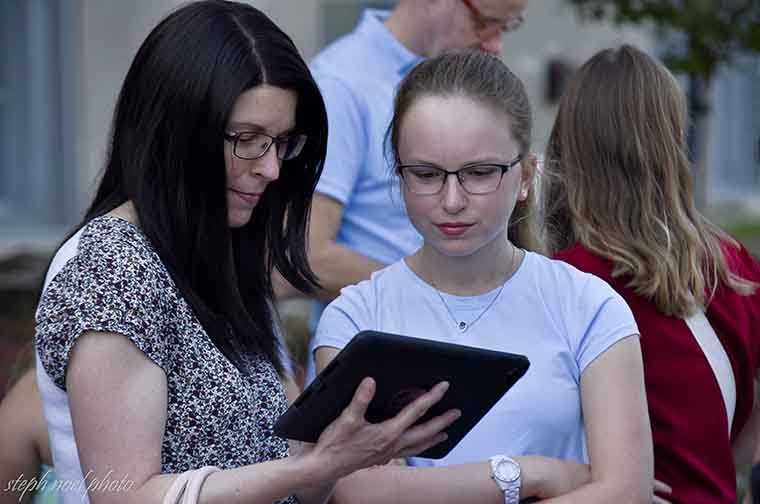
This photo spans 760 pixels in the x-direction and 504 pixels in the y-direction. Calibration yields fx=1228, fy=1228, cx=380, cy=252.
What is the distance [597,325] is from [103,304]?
37.0 inches

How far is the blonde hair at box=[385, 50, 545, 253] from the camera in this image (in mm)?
2416

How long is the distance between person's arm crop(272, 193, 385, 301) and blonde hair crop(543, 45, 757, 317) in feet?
2.11

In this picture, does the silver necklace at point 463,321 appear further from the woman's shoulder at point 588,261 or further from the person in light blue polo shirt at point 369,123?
the person in light blue polo shirt at point 369,123

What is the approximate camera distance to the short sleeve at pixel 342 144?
11.1 feet

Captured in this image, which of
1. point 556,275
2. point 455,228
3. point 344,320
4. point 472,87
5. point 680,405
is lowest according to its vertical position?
point 680,405

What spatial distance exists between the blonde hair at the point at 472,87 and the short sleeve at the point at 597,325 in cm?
32

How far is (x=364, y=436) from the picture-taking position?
6.75 feet

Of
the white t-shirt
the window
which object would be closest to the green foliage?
the window

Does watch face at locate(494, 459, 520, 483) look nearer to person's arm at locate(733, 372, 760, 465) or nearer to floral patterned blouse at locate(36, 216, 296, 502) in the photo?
floral patterned blouse at locate(36, 216, 296, 502)

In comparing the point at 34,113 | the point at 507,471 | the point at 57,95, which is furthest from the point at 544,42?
the point at 507,471

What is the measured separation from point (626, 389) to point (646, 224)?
2.09 feet

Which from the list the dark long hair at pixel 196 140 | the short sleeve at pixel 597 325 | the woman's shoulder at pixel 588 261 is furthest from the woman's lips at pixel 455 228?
the woman's shoulder at pixel 588 261

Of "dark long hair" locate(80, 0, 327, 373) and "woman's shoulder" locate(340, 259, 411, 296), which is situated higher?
"dark long hair" locate(80, 0, 327, 373)

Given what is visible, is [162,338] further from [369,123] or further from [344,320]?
[369,123]
